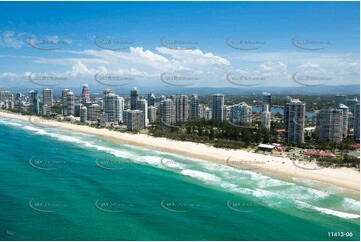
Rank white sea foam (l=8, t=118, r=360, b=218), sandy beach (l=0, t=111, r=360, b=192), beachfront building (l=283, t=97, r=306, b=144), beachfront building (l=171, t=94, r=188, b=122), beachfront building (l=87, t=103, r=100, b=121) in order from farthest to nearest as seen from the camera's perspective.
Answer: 1. beachfront building (l=87, t=103, r=100, b=121)
2. beachfront building (l=171, t=94, r=188, b=122)
3. beachfront building (l=283, t=97, r=306, b=144)
4. sandy beach (l=0, t=111, r=360, b=192)
5. white sea foam (l=8, t=118, r=360, b=218)

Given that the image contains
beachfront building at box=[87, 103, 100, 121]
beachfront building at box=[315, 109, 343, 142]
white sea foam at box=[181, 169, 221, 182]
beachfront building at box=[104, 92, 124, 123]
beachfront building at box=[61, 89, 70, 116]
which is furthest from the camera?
beachfront building at box=[61, 89, 70, 116]

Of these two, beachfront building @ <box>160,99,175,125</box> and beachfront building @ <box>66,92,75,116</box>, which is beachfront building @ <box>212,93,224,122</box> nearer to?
beachfront building @ <box>160,99,175,125</box>

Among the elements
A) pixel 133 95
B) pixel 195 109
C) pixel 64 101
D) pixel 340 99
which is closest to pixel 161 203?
pixel 195 109

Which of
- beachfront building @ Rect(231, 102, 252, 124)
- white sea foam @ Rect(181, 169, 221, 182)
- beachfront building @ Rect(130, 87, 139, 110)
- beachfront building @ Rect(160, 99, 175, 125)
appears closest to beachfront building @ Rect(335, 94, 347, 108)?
beachfront building @ Rect(231, 102, 252, 124)

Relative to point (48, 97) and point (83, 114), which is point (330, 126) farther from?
point (48, 97)

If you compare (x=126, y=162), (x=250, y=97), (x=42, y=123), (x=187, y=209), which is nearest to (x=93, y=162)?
(x=126, y=162)

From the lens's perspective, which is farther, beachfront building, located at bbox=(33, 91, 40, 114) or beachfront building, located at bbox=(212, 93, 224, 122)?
beachfront building, located at bbox=(33, 91, 40, 114)
